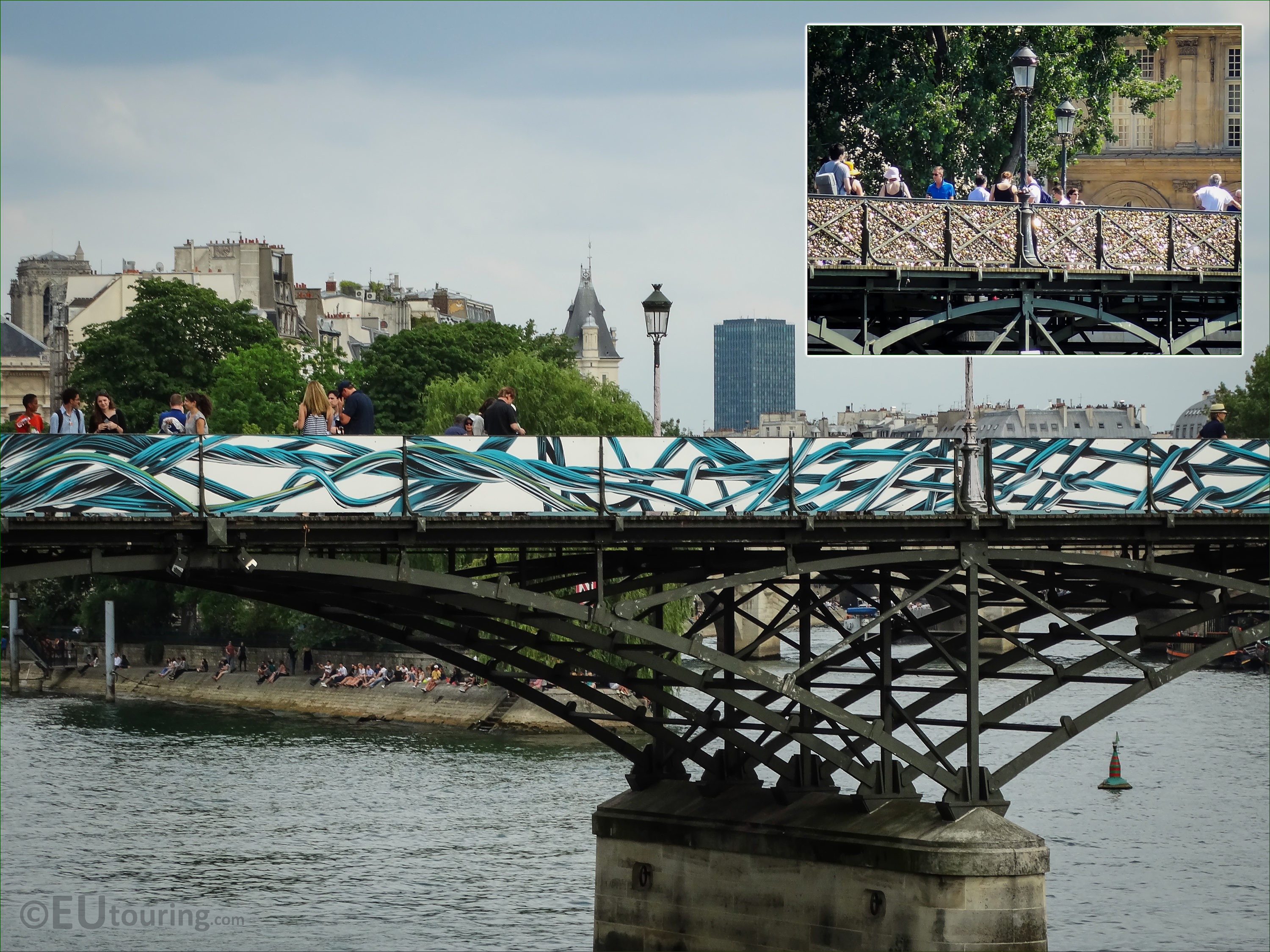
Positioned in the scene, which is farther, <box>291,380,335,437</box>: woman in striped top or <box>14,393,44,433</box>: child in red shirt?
<box>291,380,335,437</box>: woman in striped top

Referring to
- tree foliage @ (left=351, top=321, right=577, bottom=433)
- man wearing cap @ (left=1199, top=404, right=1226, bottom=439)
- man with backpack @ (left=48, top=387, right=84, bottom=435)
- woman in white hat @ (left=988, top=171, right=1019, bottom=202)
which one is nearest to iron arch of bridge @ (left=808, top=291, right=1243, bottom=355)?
woman in white hat @ (left=988, top=171, right=1019, bottom=202)

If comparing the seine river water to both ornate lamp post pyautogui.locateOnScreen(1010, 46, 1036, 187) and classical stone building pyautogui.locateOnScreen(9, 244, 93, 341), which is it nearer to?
ornate lamp post pyautogui.locateOnScreen(1010, 46, 1036, 187)

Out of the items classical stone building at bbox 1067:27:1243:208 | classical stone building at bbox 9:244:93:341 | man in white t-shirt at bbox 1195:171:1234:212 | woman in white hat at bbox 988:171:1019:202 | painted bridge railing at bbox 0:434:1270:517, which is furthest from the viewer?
classical stone building at bbox 9:244:93:341

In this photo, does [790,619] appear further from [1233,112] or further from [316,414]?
[1233,112]

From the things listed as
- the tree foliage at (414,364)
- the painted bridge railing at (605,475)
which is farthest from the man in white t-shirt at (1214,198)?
the tree foliage at (414,364)

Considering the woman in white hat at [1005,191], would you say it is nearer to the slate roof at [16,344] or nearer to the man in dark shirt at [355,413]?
the man in dark shirt at [355,413]

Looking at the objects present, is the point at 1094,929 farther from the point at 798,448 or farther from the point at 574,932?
the point at 798,448

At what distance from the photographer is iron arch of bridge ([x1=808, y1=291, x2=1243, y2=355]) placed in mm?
26219

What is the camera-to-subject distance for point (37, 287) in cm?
12681

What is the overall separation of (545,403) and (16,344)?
51.9m

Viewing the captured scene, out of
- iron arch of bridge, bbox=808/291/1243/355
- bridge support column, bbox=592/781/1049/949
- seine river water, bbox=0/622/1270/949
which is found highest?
iron arch of bridge, bbox=808/291/1243/355

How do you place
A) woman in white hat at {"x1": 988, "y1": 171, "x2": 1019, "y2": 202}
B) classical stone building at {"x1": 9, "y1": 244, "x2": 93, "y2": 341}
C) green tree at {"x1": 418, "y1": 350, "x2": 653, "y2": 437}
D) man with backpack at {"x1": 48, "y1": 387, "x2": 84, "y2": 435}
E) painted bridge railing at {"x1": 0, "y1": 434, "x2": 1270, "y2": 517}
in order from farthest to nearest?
classical stone building at {"x1": 9, "y1": 244, "x2": 93, "y2": 341} < green tree at {"x1": 418, "y1": 350, "x2": 653, "y2": 437} < woman in white hat at {"x1": 988, "y1": 171, "x2": 1019, "y2": 202} < man with backpack at {"x1": 48, "y1": 387, "x2": 84, "y2": 435} < painted bridge railing at {"x1": 0, "y1": 434, "x2": 1270, "y2": 517}

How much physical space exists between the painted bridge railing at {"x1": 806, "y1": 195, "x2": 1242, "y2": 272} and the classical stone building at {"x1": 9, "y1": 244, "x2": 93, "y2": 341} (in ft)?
345

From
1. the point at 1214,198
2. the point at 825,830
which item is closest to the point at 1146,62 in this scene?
the point at 1214,198
